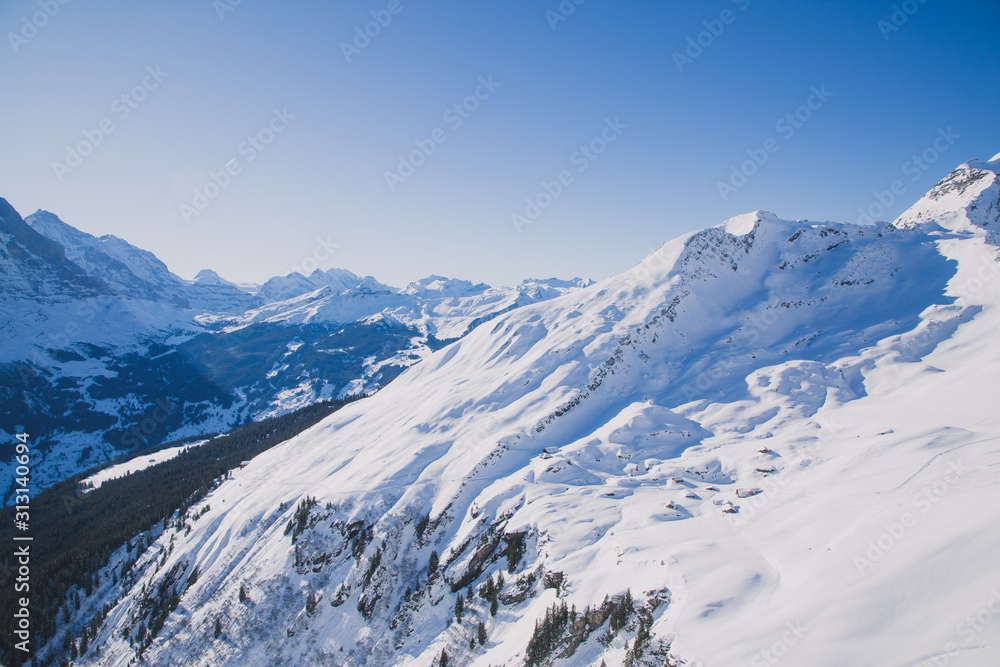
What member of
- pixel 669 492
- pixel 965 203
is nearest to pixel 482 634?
pixel 669 492

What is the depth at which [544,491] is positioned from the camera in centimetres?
3288

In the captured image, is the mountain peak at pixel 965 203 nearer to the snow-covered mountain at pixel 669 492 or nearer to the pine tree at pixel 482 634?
the snow-covered mountain at pixel 669 492

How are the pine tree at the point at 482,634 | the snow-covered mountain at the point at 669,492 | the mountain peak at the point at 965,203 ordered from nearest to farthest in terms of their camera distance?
the snow-covered mountain at the point at 669,492
the pine tree at the point at 482,634
the mountain peak at the point at 965,203

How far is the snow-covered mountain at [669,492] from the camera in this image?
15.3 metres

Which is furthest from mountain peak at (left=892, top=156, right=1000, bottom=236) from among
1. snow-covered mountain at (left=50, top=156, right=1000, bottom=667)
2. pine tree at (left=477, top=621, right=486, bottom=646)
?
pine tree at (left=477, top=621, right=486, bottom=646)

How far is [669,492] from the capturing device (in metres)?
Answer: 30.1

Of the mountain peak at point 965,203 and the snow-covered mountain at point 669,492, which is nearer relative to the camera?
the snow-covered mountain at point 669,492

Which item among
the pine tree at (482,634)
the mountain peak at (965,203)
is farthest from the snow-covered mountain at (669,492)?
the mountain peak at (965,203)

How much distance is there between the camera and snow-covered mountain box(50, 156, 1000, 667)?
15305 mm

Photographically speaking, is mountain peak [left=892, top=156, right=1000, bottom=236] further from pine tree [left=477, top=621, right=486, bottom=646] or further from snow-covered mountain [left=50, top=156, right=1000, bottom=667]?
pine tree [left=477, top=621, right=486, bottom=646]

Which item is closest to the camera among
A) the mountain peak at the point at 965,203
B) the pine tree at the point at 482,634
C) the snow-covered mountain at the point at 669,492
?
the snow-covered mountain at the point at 669,492

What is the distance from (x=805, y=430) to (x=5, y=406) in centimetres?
30754

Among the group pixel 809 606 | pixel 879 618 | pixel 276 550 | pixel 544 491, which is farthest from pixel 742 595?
pixel 276 550

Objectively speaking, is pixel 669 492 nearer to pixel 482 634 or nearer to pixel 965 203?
pixel 482 634
